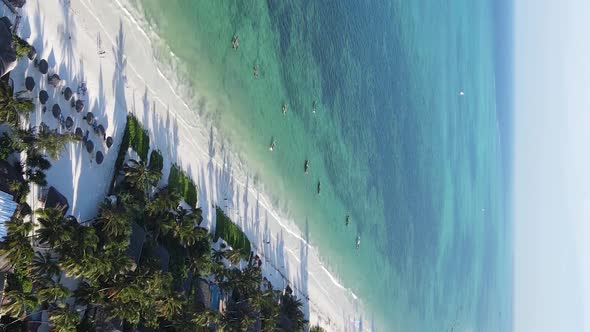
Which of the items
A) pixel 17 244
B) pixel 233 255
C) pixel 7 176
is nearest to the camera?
pixel 17 244

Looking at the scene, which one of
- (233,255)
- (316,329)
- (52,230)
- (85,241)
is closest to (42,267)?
(52,230)

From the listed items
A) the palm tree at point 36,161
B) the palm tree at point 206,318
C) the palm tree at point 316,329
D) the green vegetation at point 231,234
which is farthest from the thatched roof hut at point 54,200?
the palm tree at point 316,329

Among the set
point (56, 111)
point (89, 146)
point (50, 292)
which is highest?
point (56, 111)

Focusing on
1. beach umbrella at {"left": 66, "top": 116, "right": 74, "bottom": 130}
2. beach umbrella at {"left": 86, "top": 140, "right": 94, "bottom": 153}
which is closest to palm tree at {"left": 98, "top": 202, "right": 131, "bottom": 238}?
beach umbrella at {"left": 86, "top": 140, "right": 94, "bottom": 153}

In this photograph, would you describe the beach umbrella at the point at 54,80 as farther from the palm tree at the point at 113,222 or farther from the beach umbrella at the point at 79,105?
the palm tree at the point at 113,222

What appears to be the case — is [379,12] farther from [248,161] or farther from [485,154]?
[485,154]

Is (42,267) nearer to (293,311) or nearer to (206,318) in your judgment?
(206,318)

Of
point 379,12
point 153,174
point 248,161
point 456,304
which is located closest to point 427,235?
point 456,304
